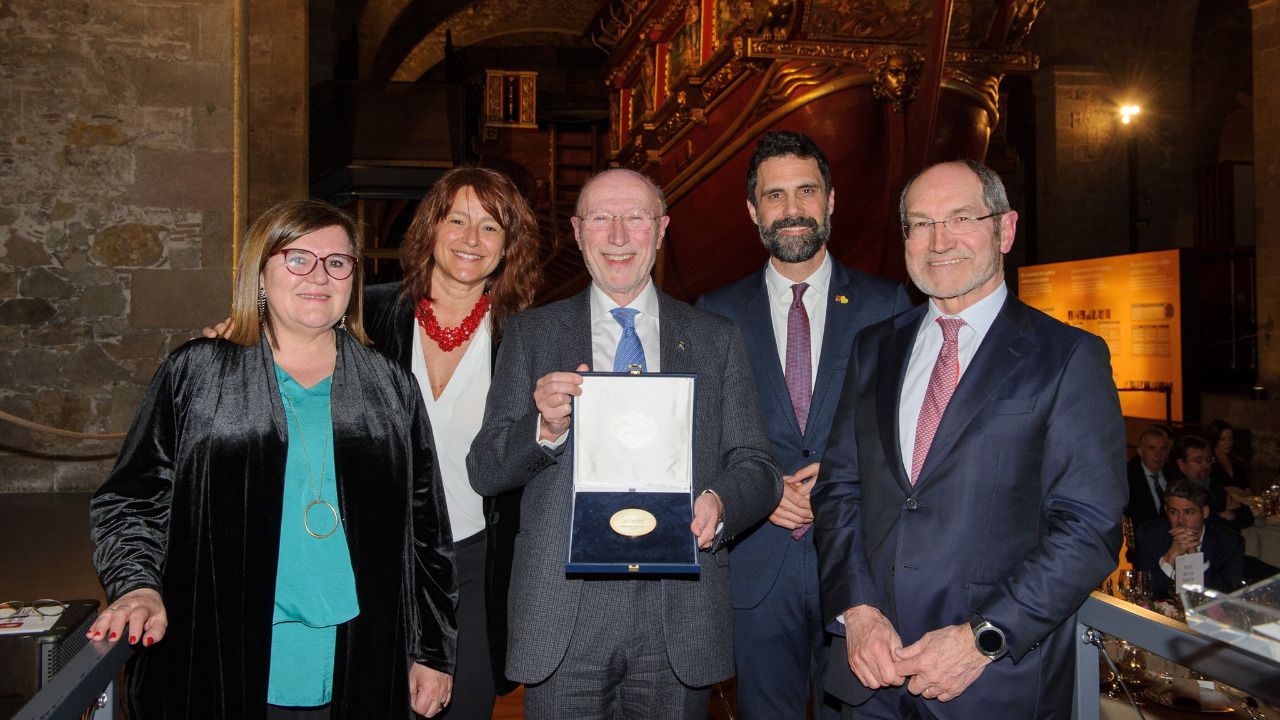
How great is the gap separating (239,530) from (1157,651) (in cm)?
172

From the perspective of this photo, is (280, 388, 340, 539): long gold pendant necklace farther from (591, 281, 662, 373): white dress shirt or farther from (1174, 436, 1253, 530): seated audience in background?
(1174, 436, 1253, 530): seated audience in background

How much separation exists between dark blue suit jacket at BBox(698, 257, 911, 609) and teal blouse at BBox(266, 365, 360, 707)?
1.05m

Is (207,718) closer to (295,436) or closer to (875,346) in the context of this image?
(295,436)

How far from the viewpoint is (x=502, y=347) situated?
2.21m

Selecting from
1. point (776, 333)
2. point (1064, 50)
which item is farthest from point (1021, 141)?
point (776, 333)

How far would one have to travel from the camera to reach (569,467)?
204 centimetres

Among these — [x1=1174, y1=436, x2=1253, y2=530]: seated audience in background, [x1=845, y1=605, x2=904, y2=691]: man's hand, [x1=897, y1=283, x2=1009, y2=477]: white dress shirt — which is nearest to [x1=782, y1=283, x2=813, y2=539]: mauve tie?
[x1=897, y1=283, x2=1009, y2=477]: white dress shirt

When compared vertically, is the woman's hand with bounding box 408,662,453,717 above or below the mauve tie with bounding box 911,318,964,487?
below

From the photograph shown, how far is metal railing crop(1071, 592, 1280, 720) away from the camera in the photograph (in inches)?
52.5

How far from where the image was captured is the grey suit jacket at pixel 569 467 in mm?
1961

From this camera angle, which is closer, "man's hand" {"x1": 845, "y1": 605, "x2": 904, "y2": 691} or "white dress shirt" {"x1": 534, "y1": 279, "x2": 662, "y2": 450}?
"man's hand" {"x1": 845, "y1": 605, "x2": 904, "y2": 691}

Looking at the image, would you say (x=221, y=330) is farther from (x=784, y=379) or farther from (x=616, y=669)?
(x=784, y=379)

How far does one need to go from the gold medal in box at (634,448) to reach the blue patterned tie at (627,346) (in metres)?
0.23

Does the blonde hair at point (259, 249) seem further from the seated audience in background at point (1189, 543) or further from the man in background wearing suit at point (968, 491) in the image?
the seated audience in background at point (1189, 543)
